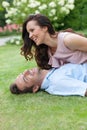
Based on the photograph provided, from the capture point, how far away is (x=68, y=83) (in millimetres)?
3672

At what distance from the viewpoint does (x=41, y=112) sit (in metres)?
3.33

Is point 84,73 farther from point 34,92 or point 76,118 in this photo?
point 76,118

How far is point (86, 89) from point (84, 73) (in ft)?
0.94

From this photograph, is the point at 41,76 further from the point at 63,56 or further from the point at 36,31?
the point at 36,31

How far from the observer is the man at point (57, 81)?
144 inches

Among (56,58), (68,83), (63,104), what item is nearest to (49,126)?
(63,104)

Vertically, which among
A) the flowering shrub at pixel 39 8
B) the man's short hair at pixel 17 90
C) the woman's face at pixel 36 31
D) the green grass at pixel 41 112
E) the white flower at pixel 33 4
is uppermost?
the woman's face at pixel 36 31

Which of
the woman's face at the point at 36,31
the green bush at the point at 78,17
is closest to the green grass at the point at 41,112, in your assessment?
the woman's face at the point at 36,31

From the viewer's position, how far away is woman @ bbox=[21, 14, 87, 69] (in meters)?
3.72

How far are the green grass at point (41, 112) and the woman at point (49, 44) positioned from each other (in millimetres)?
371

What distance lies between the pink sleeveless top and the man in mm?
58

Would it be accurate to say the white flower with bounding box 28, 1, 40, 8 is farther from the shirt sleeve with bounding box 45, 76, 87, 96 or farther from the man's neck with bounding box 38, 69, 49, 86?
the shirt sleeve with bounding box 45, 76, 87, 96

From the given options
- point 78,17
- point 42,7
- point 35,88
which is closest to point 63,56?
point 35,88

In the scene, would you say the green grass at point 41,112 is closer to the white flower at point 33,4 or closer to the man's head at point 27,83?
A: the man's head at point 27,83
